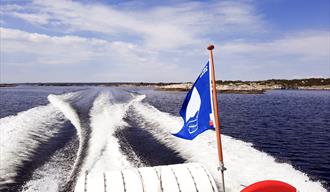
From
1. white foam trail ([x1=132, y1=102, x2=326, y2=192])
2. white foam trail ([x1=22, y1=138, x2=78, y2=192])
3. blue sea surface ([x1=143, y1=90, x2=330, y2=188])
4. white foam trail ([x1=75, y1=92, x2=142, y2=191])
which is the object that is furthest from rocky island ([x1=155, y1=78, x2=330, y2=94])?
white foam trail ([x1=22, y1=138, x2=78, y2=192])

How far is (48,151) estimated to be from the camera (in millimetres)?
19594

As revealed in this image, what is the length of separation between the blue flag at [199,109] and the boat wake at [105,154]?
12.0 ft

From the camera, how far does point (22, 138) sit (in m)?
21.5

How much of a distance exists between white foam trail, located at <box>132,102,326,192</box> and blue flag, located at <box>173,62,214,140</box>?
15.0 ft

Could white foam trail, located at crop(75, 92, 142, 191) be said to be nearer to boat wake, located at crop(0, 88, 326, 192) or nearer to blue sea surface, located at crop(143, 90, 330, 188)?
boat wake, located at crop(0, 88, 326, 192)

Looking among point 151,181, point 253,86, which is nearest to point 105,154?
point 151,181

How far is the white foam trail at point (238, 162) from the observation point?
14.2 metres

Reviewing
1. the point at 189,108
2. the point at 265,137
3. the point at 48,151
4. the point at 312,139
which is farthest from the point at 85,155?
the point at 312,139

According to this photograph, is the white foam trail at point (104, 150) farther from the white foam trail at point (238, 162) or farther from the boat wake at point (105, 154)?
the white foam trail at point (238, 162)

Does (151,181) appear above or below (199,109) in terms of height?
below

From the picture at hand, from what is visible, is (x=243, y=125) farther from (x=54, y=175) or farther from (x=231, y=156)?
(x=54, y=175)

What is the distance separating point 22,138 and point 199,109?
1587 centimetres

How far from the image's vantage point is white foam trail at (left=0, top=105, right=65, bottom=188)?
15.9 metres

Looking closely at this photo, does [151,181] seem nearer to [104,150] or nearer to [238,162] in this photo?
[238,162]
